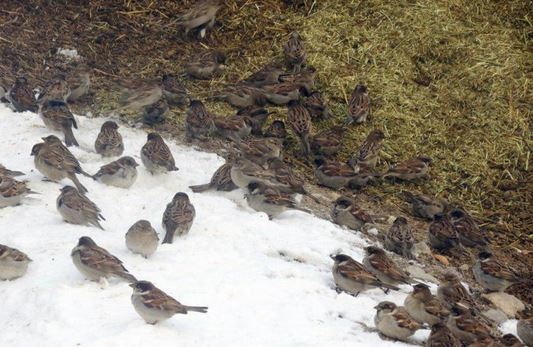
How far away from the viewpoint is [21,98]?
13.1 meters

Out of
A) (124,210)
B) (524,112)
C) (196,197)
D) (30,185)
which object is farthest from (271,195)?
(524,112)

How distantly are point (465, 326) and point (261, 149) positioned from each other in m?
4.15

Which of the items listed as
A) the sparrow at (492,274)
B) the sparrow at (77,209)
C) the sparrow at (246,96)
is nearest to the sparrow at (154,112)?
the sparrow at (246,96)

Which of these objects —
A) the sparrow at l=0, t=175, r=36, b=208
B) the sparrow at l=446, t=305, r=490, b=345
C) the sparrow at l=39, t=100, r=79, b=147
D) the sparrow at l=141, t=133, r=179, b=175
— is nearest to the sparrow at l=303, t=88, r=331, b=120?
the sparrow at l=141, t=133, r=179, b=175

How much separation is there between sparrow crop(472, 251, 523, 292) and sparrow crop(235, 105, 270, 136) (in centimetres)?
379

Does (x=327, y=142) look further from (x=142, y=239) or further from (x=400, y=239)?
(x=142, y=239)

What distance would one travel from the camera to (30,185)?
11133 millimetres

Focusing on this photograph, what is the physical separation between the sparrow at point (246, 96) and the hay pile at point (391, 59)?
19 cm

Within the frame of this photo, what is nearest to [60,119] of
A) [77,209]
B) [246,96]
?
[77,209]

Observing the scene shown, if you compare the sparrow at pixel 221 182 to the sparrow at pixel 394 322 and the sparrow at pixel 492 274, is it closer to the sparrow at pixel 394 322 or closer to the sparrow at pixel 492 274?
the sparrow at pixel 492 274

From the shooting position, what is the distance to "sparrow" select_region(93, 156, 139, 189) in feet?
36.9

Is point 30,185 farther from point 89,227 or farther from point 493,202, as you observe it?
point 493,202

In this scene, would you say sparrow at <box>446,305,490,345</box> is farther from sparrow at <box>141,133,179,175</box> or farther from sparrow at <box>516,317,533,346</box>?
sparrow at <box>141,133,179,175</box>

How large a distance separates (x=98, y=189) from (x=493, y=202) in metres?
5.18
